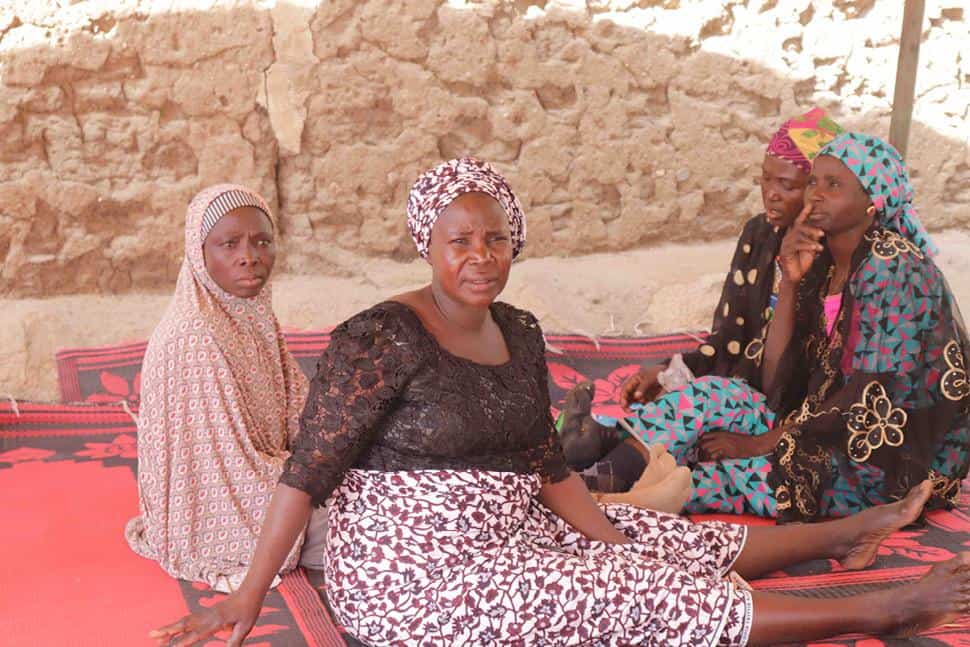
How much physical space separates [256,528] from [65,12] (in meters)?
2.91

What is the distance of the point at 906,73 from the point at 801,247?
1.84 meters

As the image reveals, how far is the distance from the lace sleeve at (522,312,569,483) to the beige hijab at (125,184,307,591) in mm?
790

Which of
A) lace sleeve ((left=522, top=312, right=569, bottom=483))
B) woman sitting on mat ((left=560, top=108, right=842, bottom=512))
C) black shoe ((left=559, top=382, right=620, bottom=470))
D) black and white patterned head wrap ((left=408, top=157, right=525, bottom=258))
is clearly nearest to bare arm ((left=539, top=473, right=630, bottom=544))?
lace sleeve ((left=522, top=312, right=569, bottom=483))

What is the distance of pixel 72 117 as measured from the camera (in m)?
4.99

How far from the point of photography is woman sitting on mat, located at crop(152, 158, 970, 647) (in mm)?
2297

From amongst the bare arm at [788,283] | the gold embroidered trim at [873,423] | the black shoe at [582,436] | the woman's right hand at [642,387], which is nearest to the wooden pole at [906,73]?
the bare arm at [788,283]

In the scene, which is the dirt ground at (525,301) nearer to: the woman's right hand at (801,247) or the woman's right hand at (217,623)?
the woman's right hand at (801,247)

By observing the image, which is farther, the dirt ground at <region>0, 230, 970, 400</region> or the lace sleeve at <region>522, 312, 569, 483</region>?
the dirt ground at <region>0, 230, 970, 400</region>

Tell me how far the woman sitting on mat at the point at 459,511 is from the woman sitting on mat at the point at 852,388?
2.80ft

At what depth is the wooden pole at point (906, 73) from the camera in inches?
189

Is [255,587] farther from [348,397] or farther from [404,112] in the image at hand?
[404,112]

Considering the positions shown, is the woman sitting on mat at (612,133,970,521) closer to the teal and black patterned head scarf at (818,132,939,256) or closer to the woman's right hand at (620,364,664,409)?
the teal and black patterned head scarf at (818,132,939,256)

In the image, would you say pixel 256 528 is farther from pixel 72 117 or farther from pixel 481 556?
pixel 72 117

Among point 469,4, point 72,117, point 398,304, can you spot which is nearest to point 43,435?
point 72,117
